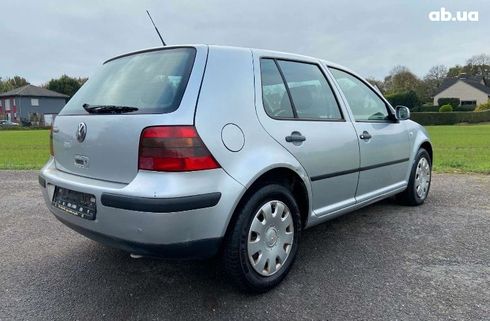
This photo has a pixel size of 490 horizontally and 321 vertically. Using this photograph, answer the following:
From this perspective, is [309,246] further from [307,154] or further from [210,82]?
[210,82]

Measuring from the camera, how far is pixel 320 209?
3312mm

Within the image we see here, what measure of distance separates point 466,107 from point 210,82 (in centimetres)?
6849

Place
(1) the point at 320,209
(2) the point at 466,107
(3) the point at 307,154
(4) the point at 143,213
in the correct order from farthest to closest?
(2) the point at 466,107 → (1) the point at 320,209 → (3) the point at 307,154 → (4) the point at 143,213

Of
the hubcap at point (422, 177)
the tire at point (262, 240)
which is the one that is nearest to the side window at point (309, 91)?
the tire at point (262, 240)

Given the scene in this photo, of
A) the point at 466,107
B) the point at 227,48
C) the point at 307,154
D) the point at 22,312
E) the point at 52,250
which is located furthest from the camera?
the point at 466,107

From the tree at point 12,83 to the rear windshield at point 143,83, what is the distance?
8899 cm

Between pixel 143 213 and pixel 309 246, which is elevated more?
pixel 143 213

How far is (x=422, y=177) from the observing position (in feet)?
16.3

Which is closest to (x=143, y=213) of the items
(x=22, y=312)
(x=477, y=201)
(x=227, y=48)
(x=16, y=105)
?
(x=22, y=312)

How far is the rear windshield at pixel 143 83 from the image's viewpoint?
2492 millimetres

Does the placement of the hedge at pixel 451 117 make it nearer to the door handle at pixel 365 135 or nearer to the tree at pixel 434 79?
the tree at pixel 434 79

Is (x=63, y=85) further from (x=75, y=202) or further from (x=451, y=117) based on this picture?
(x=75, y=202)

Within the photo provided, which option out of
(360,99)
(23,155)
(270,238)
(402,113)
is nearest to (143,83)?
(270,238)

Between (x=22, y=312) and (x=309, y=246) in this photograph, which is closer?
(x=22, y=312)
